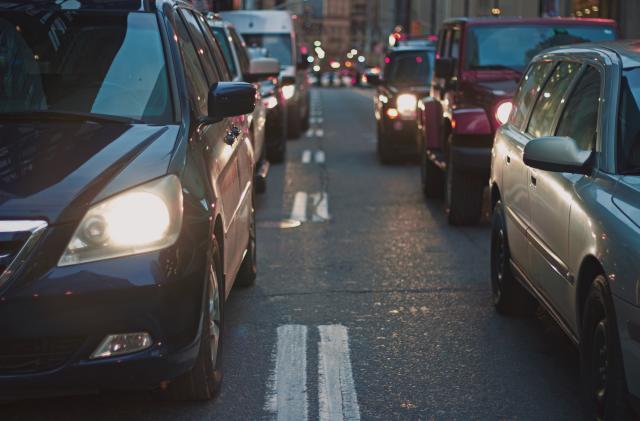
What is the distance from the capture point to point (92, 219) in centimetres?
453

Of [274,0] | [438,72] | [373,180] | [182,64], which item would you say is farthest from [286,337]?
[274,0]

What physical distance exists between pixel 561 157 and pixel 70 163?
202cm

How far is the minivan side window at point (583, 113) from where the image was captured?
18.0 ft

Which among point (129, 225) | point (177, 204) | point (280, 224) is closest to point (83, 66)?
point (177, 204)

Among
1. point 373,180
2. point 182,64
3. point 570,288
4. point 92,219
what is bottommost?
point 373,180

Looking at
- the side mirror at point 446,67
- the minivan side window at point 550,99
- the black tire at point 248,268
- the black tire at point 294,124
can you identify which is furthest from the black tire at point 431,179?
the black tire at point 294,124

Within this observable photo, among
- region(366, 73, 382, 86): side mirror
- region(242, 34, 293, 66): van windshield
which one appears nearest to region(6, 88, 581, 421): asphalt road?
region(366, 73, 382, 86): side mirror

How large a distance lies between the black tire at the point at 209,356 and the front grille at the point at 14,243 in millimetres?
805

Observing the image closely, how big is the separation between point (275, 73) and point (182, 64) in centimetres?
532

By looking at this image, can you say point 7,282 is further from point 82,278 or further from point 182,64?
point 182,64

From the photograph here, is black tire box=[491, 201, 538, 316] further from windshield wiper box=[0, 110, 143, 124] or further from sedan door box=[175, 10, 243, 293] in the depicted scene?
windshield wiper box=[0, 110, 143, 124]

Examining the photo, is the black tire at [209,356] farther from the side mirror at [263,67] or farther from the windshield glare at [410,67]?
the windshield glare at [410,67]

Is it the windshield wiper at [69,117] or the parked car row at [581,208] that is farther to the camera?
the windshield wiper at [69,117]

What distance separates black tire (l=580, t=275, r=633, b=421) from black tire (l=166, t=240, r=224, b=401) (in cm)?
152
